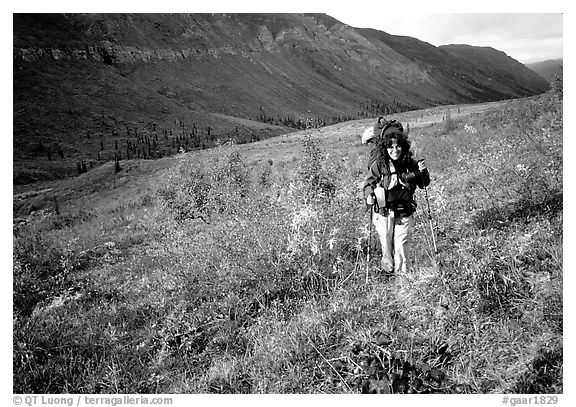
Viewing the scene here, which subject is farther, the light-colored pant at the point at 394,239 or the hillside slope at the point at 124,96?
the hillside slope at the point at 124,96

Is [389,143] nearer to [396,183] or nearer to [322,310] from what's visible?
[396,183]

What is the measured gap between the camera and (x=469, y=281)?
3400 mm

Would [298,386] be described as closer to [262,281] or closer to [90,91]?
[262,281]

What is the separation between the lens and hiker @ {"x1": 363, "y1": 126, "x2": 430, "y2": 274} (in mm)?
4242

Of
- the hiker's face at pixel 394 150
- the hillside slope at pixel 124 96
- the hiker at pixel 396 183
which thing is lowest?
the hiker at pixel 396 183

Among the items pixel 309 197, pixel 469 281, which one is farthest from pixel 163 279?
pixel 469 281

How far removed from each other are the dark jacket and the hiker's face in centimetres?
7

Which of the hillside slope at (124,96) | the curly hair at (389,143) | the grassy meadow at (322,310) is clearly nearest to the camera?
the grassy meadow at (322,310)

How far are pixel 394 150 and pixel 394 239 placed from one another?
1105 mm

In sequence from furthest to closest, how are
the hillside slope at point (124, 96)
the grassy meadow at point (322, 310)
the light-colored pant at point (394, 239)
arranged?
the hillside slope at point (124, 96)
the light-colored pant at point (394, 239)
the grassy meadow at point (322, 310)

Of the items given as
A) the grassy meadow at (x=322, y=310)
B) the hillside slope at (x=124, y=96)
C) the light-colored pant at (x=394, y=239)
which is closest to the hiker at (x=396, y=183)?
the light-colored pant at (x=394, y=239)

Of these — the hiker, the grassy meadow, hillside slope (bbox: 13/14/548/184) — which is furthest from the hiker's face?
hillside slope (bbox: 13/14/548/184)

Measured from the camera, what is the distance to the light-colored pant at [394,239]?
14.6ft

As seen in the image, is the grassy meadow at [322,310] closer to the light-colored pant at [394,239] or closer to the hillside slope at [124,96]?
the light-colored pant at [394,239]
